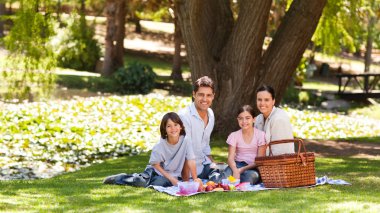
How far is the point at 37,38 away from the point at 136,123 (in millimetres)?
3529

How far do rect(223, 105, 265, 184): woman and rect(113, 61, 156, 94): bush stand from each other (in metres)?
20.5

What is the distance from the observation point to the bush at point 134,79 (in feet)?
102

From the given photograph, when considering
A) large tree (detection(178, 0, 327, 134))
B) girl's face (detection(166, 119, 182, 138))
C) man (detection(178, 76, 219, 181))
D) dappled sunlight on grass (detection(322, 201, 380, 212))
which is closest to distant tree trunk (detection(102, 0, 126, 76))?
large tree (detection(178, 0, 327, 134))

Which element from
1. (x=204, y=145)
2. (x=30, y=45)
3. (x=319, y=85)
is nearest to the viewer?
(x=204, y=145)

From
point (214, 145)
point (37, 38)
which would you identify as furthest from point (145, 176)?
point (37, 38)

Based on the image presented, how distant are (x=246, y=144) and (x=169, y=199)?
2.06 metres

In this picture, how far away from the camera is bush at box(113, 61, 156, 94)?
102 ft

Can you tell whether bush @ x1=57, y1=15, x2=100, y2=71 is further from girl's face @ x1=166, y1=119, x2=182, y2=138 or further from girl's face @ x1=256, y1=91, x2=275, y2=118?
girl's face @ x1=166, y1=119, x2=182, y2=138

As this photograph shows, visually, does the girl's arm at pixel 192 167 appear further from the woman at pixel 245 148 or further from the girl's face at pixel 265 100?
the girl's face at pixel 265 100

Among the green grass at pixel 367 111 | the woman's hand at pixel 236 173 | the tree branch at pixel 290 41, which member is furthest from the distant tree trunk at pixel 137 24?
the woman's hand at pixel 236 173

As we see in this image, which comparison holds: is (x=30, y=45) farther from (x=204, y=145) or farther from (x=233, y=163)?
(x=233, y=163)

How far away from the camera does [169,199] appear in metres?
8.87

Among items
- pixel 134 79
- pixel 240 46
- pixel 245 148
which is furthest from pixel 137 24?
A: pixel 245 148

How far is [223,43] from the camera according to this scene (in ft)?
58.2
